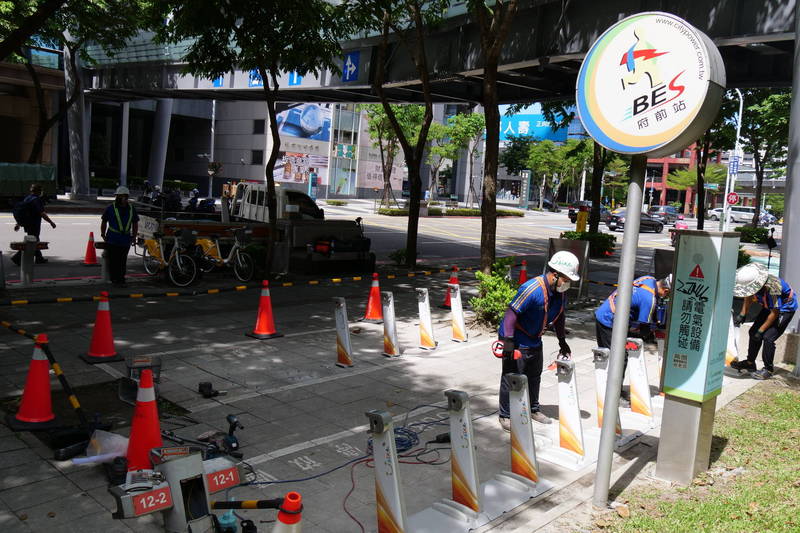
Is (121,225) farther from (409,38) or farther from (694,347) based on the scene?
(694,347)

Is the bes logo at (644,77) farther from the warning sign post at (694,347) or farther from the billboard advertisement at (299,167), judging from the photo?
the billboard advertisement at (299,167)

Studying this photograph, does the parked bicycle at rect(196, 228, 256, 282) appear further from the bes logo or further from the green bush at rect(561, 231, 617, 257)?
the green bush at rect(561, 231, 617, 257)

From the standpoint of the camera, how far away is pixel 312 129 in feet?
184

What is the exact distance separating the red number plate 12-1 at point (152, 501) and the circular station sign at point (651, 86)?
4.09 m

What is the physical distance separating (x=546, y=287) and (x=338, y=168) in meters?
52.8

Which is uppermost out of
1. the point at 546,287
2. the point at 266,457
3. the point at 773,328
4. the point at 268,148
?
the point at 268,148

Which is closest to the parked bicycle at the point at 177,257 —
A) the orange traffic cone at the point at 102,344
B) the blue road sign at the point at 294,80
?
the orange traffic cone at the point at 102,344

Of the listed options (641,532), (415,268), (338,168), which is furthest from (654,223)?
(641,532)

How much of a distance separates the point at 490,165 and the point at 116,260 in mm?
7646

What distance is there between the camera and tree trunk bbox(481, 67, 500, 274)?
12.7 metres

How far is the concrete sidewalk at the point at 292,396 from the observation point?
5.25 m

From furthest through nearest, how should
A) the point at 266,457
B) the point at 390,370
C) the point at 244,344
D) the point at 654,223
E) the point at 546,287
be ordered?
the point at 654,223 < the point at 244,344 < the point at 390,370 < the point at 546,287 < the point at 266,457

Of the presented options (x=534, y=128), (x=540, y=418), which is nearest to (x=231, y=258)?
(x=540, y=418)

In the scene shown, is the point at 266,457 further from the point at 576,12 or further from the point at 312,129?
the point at 312,129
